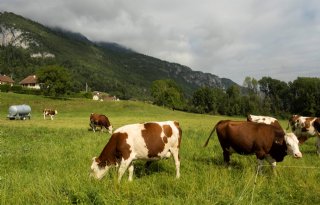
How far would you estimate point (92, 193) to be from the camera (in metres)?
7.96

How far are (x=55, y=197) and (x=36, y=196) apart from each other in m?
0.62

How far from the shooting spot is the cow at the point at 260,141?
1204 cm

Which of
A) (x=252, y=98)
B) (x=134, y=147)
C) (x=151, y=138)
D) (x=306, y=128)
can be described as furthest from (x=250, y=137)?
(x=252, y=98)

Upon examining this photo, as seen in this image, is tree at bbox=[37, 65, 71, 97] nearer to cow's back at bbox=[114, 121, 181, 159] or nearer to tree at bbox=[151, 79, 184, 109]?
tree at bbox=[151, 79, 184, 109]

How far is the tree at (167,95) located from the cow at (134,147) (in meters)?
110

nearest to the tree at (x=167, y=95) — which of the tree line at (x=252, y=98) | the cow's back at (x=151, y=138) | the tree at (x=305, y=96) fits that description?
the tree line at (x=252, y=98)

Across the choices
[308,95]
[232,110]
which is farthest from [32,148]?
[232,110]

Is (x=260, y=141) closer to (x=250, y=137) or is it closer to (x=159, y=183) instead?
(x=250, y=137)

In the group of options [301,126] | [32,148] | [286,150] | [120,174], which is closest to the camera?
[120,174]

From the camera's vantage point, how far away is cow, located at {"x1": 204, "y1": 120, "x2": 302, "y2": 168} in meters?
12.0

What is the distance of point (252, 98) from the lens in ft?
429

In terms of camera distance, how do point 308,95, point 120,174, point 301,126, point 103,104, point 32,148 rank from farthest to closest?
point 308,95, point 103,104, point 301,126, point 32,148, point 120,174

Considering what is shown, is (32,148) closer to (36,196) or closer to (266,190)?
(36,196)

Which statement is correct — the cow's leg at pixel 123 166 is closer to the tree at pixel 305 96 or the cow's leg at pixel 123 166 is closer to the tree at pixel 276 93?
the tree at pixel 305 96
